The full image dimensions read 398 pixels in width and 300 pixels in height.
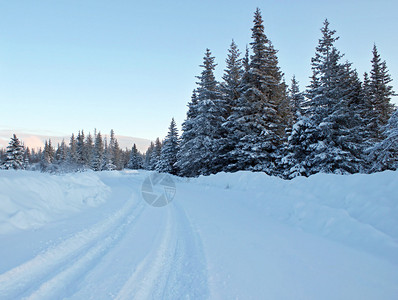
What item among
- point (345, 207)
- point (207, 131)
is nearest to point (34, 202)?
point (345, 207)

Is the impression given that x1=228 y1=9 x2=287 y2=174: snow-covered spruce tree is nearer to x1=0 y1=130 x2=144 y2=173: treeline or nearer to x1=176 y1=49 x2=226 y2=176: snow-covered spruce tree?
x1=176 y1=49 x2=226 y2=176: snow-covered spruce tree

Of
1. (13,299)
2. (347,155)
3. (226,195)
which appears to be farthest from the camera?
(347,155)

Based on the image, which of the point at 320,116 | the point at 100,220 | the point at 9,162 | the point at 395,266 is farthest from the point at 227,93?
the point at 9,162

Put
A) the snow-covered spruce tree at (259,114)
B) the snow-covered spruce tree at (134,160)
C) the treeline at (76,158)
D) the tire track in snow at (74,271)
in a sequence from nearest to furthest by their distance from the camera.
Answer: the tire track in snow at (74,271) → the snow-covered spruce tree at (259,114) → the treeline at (76,158) → the snow-covered spruce tree at (134,160)

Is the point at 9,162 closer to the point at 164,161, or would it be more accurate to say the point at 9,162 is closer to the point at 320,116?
the point at 164,161

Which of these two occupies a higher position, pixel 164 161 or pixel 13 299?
pixel 164 161

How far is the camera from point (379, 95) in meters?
24.8

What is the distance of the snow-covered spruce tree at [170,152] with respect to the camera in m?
35.1

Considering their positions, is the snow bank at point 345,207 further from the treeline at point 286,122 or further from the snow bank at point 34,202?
the treeline at point 286,122

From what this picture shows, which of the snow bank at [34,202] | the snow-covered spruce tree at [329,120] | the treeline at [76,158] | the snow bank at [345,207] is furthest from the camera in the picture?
the treeline at [76,158]

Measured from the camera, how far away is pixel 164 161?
3559 cm

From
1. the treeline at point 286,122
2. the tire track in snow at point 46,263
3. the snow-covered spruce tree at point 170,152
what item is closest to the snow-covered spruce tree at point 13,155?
the snow-covered spruce tree at point 170,152

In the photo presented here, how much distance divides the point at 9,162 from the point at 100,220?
134ft

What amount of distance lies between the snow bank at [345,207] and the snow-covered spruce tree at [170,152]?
27548mm
